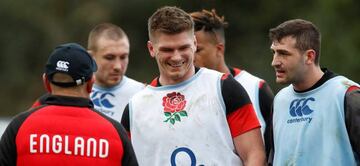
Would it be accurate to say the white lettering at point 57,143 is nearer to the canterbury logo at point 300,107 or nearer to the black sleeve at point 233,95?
the black sleeve at point 233,95

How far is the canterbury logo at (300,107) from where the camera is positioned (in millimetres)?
8094

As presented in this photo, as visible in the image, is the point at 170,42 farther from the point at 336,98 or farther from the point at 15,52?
the point at 15,52

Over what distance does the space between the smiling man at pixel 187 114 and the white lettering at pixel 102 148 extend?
1059mm

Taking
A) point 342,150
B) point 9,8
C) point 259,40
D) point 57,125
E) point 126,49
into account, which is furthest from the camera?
point 9,8

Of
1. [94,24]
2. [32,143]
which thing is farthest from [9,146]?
[94,24]

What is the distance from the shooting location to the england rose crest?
27.2 feet

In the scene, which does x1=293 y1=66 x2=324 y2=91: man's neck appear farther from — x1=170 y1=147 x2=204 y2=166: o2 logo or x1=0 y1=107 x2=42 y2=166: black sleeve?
x1=0 y1=107 x2=42 y2=166: black sleeve

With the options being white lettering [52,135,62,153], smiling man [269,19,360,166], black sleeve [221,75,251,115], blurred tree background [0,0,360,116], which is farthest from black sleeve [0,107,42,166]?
blurred tree background [0,0,360,116]

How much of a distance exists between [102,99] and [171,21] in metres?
2.93

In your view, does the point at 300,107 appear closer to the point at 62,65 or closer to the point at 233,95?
the point at 233,95

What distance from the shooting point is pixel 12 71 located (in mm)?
34844

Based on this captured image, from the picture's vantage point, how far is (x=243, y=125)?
8.10 m

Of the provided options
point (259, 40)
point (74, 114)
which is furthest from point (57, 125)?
point (259, 40)

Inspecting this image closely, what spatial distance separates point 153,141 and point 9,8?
92.5 ft
